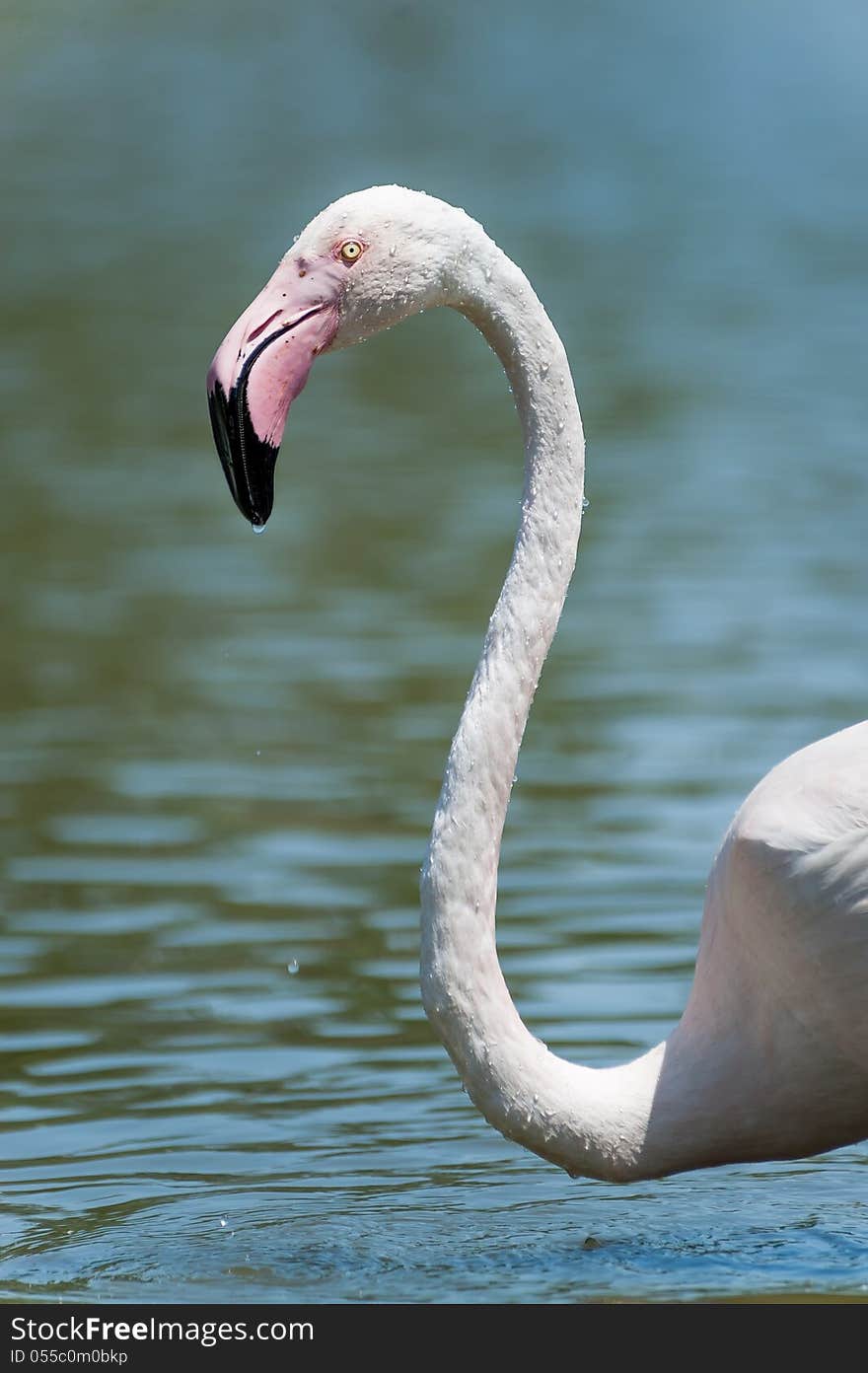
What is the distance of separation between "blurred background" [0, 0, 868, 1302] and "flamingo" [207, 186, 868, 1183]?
0.36 m

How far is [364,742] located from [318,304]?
17.5 ft

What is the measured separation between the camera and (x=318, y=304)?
4.87m

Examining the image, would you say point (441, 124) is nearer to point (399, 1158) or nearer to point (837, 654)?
point (837, 654)

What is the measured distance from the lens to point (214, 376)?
475 centimetres

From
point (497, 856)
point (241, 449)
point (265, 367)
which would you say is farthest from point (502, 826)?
point (265, 367)

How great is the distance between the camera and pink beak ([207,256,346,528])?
4.75 m

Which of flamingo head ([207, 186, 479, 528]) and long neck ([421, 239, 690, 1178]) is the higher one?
flamingo head ([207, 186, 479, 528])

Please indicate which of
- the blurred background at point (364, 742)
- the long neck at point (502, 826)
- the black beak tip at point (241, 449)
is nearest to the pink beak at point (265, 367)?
the black beak tip at point (241, 449)

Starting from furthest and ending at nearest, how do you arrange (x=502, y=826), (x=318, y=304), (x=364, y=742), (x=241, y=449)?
1. (x=364, y=742)
2. (x=502, y=826)
3. (x=318, y=304)
4. (x=241, y=449)

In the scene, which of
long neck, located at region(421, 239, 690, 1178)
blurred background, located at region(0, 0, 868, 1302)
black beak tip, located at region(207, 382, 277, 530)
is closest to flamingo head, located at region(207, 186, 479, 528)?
black beak tip, located at region(207, 382, 277, 530)

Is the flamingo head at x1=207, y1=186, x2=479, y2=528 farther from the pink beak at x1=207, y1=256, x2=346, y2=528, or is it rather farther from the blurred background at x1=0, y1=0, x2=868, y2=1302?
the blurred background at x1=0, y1=0, x2=868, y2=1302

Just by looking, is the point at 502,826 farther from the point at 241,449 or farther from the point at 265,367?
the point at 265,367

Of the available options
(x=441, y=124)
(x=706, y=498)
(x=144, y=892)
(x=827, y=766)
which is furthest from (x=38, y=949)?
(x=441, y=124)

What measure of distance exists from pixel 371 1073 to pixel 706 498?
388 inches
